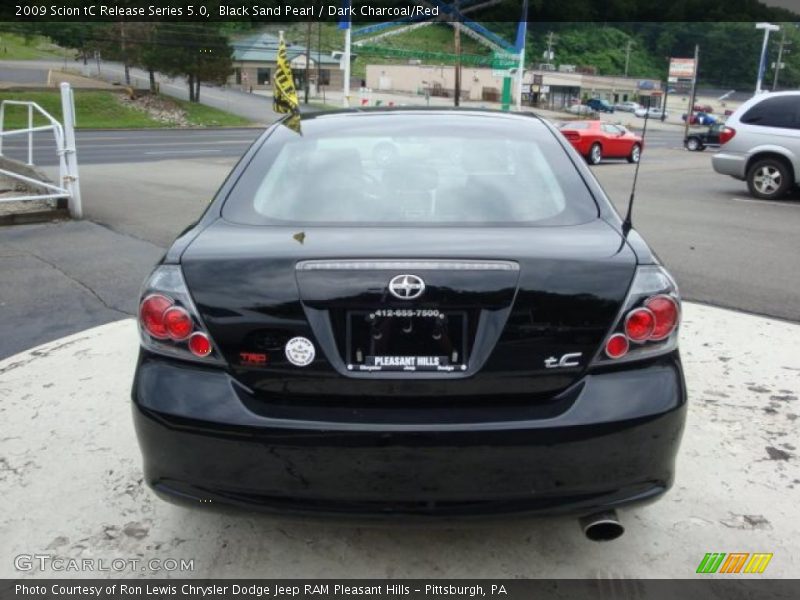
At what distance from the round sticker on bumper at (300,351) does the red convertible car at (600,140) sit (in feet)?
75.8

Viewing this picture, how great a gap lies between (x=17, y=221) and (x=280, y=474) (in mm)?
8226

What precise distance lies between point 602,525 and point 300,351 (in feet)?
3.57

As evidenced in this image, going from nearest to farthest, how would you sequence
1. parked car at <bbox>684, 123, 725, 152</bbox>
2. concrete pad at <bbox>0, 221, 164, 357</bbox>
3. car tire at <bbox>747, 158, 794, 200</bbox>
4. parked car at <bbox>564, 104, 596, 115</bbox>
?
1. concrete pad at <bbox>0, 221, 164, 357</bbox>
2. car tire at <bbox>747, 158, 794, 200</bbox>
3. parked car at <bbox>684, 123, 725, 152</bbox>
4. parked car at <bbox>564, 104, 596, 115</bbox>

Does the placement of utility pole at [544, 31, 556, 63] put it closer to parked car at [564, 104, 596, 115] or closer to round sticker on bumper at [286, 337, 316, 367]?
parked car at [564, 104, 596, 115]

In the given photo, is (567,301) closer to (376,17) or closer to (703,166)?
(703,166)

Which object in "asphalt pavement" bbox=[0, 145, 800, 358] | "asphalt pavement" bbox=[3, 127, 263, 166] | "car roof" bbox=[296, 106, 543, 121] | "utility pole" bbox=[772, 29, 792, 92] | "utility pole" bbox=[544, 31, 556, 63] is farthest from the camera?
"utility pole" bbox=[544, 31, 556, 63]

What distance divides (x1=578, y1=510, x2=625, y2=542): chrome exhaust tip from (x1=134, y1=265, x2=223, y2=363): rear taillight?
1.25 metres

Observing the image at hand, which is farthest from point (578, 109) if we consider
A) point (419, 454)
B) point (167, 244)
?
point (419, 454)

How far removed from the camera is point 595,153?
24875 millimetres

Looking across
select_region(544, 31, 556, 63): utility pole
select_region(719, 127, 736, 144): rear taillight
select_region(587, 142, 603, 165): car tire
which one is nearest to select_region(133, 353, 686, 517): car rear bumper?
select_region(719, 127, 736, 144): rear taillight

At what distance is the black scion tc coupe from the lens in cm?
227

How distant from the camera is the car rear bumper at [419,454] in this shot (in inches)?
88.6

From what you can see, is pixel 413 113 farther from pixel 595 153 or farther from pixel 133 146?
pixel 133 146

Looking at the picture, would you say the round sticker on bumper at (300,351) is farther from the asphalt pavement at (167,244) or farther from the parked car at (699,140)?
the parked car at (699,140)
